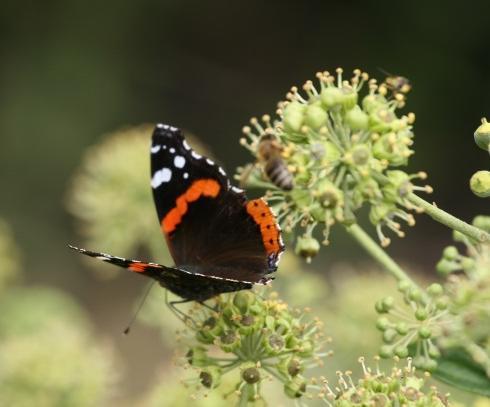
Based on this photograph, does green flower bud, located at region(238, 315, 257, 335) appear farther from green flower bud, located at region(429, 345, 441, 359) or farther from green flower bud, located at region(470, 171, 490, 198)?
green flower bud, located at region(470, 171, 490, 198)

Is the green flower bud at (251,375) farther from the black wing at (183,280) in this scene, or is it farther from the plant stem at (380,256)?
the plant stem at (380,256)

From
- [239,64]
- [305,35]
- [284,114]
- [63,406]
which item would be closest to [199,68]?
[239,64]

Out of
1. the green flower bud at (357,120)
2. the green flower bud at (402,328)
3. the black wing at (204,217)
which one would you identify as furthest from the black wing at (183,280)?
the green flower bud at (357,120)

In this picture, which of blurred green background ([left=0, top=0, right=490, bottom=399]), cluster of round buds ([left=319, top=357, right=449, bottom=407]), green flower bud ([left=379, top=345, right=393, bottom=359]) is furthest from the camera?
blurred green background ([left=0, top=0, right=490, bottom=399])

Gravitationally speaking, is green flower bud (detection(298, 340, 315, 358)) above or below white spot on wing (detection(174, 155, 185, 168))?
below

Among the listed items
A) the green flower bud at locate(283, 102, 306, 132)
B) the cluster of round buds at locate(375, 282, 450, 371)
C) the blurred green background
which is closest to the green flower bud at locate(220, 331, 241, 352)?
the cluster of round buds at locate(375, 282, 450, 371)

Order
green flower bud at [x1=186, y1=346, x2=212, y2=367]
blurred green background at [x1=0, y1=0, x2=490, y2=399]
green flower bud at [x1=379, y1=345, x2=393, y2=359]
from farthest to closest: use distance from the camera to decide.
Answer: blurred green background at [x1=0, y1=0, x2=490, y2=399] < green flower bud at [x1=186, y1=346, x2=212, y2=367] < green flower bud at [x1=379, y1=345, x2=393, y2=359]
